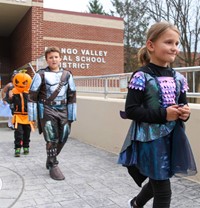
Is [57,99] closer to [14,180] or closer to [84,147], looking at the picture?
[14,180]

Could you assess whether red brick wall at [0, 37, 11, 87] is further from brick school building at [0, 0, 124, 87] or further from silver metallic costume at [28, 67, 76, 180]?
silver metallic costume at [28, 67, 76, 180]

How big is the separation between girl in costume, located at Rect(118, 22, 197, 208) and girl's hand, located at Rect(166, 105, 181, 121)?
2.1 inches

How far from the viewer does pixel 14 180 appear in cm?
459

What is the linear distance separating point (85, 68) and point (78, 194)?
62.6 ft

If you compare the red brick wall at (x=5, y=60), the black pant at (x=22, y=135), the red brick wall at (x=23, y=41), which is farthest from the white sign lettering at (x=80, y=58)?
the black pant at (x=22, y=135)

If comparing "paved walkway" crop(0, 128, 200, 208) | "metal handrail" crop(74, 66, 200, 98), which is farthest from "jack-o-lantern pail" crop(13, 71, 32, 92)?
"metal handrail" crop(74, 66, 200, 98)

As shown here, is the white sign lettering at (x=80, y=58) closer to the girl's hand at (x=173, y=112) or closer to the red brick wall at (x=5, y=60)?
the red brick wall at (x=5, y=60)

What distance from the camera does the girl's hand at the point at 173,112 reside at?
7.29 feet

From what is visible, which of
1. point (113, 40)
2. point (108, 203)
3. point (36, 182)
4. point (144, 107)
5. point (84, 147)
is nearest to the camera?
point (144, 107)

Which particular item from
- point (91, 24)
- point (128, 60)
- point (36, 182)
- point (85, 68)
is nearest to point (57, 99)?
point (36, 182)

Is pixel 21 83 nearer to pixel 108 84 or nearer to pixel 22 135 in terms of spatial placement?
pixel 22 135

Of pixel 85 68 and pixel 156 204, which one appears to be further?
pixel 85 68

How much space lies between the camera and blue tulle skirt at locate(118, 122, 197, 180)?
93.7 inches

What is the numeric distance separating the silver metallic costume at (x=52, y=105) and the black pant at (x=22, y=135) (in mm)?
1501
